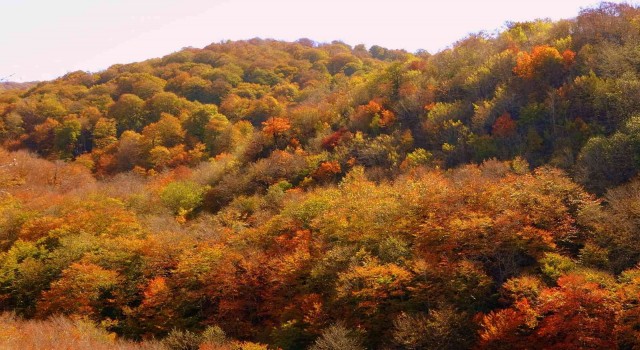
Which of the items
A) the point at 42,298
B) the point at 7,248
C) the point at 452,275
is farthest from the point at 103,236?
the point at 452,275

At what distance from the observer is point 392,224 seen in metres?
32.8

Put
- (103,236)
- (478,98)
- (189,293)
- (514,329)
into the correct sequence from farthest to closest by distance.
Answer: (478,98) → (103,236) → (189,293) → (514,329)

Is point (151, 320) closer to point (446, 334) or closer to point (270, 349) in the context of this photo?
point (270, 349)

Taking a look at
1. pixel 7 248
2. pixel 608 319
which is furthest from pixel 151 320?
pixel 608 319

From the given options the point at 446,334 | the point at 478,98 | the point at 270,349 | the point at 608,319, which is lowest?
the point at 270,349

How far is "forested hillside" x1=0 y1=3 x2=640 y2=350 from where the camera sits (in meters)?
26.2

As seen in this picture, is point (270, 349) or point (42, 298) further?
point (42, 298)

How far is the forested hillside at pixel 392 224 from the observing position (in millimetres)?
26219

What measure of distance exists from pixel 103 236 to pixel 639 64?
159 ft

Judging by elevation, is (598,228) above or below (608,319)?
above

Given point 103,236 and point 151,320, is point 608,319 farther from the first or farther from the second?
point 103,236

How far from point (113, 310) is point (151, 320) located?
150 inches

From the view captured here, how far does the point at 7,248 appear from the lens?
43.0 m

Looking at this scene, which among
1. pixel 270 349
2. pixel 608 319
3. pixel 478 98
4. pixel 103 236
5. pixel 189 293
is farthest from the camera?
pixel 478 98
